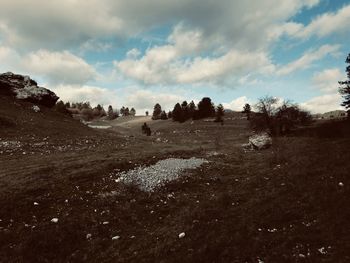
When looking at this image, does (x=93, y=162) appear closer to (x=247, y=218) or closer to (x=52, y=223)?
(x=52, y=223)

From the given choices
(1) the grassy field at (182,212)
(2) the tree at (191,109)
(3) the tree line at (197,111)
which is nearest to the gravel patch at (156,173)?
(1) the grassy field at (182,212)

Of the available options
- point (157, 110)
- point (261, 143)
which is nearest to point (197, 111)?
point (157, 110)

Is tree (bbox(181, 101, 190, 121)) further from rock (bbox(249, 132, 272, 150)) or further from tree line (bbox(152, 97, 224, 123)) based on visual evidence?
rock (bbox(249, 132, 272, 150))

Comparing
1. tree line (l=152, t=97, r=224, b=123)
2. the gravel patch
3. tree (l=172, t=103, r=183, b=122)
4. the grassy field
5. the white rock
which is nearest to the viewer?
the white rock

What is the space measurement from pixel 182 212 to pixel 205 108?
370 feet

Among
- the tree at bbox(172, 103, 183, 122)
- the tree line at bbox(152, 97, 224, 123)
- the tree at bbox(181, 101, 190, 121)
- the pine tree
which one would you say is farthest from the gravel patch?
the tree at bbox(172, 103, 183, 122)

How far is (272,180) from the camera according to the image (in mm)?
26859

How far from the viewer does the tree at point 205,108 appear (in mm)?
132250

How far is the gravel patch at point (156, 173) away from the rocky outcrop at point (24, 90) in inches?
1854

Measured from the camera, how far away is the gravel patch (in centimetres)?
2647

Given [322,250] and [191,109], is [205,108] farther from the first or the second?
[322,250]

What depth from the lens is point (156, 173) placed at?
95.5 ft

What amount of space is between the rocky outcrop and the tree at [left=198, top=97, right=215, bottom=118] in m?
66.7

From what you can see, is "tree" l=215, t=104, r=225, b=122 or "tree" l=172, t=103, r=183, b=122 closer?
"tree" l=215, t=104, r=225, b=122
